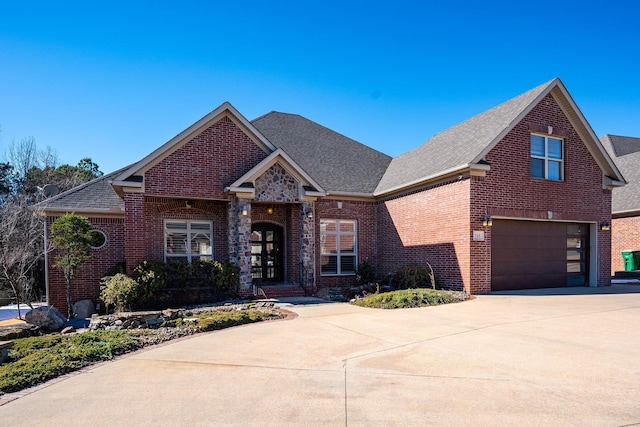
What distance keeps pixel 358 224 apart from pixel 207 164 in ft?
22.8

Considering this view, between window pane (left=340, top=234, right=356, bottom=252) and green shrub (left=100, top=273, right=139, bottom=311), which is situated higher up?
window pane (left=340, top=234, right=356, bottom=252)

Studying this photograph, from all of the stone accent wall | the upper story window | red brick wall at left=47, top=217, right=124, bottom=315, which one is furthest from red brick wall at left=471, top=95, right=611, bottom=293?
red brick wall at left=47, top=217, right=124, bottom=315

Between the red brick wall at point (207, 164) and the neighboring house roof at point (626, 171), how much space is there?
17.7 meters

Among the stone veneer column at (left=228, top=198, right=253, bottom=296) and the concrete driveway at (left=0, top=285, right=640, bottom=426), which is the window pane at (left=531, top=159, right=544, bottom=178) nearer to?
the concrete driveway at (left=0, top=285, right=640, bottom=426)

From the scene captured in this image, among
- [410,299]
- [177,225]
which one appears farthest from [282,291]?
[410,299]

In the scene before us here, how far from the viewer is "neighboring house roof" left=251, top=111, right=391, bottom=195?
1738 centimetres

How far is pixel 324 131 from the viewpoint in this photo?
21.2m

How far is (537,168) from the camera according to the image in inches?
552

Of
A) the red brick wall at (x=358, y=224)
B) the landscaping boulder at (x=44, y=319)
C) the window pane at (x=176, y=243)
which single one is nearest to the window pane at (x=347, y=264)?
the red brick wall at (x=358, y=224)

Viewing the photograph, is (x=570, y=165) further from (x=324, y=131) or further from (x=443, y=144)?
(x=324, y=131)

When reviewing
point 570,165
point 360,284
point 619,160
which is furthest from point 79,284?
point 619,160

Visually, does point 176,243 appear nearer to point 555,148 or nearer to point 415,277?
point 415,277

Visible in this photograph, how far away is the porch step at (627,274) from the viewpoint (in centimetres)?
1792

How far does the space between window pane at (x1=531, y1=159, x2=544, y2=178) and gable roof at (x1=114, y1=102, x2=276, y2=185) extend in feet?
30.2
